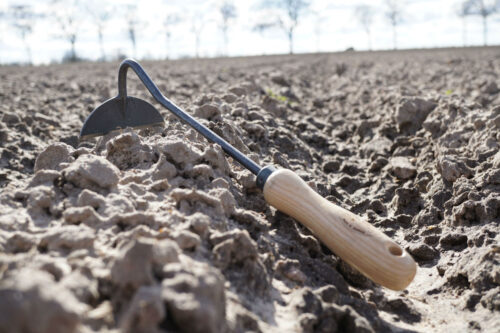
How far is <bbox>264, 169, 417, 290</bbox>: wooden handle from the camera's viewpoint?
2.26 metres

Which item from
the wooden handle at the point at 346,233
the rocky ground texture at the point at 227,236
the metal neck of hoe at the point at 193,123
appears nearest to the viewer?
the rocky ground texture at the point at 227,236

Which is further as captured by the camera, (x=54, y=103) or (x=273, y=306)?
(x=54, y=103)

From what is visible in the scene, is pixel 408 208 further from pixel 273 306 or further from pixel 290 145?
pixel 273 306

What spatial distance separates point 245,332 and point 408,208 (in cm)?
242

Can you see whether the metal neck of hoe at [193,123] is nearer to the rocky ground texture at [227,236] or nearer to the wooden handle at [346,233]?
the rocky ground texture at [227,236]

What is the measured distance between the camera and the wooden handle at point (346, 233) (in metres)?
2.26

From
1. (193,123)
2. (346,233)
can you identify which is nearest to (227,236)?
(346,233)

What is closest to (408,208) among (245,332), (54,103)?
(245,332)

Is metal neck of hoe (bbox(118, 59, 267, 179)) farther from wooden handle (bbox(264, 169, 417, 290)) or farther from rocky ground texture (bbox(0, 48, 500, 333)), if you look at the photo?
wooden handle (bbox(264, 169, 417, 290))

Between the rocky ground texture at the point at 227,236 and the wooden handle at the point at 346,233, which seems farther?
the wooden handle at the point at 346,233

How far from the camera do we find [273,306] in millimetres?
2035

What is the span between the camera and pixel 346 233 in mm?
2340

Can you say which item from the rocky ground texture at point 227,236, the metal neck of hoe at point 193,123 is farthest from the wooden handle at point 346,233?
the metal neck of hoe at point 193,123

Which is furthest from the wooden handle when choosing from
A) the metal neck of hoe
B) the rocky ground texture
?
the metal neck of hoe
